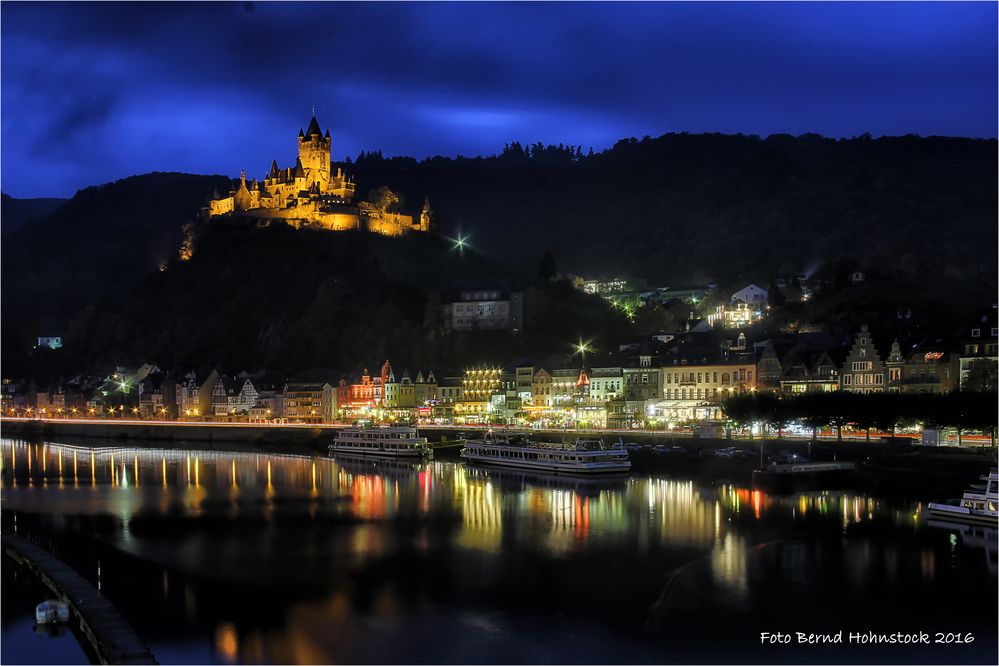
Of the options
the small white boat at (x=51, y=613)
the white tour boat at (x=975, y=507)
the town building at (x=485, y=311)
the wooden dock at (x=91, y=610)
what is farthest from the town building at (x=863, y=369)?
the small white boat at (x=51, y=613)

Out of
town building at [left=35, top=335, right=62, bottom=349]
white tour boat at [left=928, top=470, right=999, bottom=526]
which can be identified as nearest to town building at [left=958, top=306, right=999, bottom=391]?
white tour boat at [left=928, top=470, right=999, bottom=526]

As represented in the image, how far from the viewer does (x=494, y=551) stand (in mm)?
31766

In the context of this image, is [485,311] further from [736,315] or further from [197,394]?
[197,394]

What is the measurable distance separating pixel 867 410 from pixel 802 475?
8200 millimetres

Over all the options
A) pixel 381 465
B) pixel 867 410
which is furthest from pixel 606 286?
pixel 867 410

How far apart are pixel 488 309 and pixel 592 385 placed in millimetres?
24485

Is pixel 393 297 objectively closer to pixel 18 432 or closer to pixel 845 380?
pixel 18 432

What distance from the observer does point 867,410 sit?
1988 inches

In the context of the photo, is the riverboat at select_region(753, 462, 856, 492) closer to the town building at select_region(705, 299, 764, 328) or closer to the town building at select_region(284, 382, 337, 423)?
the town building at select_region(705, 299, 764, 328)

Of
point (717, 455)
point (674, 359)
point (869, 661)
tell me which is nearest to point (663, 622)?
point (869, 661)

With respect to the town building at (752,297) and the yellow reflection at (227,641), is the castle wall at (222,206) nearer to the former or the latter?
the town building at (752,297)

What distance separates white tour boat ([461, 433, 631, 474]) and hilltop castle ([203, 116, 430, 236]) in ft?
186

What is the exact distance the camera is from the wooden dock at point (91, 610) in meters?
20.2

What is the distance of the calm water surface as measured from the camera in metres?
22.6
